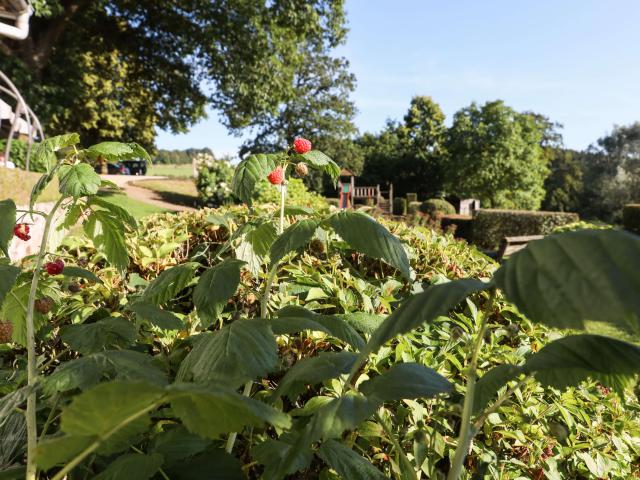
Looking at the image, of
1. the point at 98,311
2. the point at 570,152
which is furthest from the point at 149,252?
the point at 570,152

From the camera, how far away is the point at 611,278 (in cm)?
48

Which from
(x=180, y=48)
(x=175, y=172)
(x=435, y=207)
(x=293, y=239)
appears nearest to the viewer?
(x=293, y=239)

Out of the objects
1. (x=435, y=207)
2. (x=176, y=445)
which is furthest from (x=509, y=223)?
(x=176, y=445)

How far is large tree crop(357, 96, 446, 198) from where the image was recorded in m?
37.5

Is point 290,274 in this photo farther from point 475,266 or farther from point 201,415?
point 201,415

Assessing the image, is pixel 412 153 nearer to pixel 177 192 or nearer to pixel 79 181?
pixel 177 192

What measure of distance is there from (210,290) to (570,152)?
4954 centimetres

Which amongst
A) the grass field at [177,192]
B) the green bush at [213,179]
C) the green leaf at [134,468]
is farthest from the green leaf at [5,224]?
the grass field at [177,192]

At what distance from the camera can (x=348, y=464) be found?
3.00 ft

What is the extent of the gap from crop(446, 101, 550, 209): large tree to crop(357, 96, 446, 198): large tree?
3785 millimetres

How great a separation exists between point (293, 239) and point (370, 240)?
0.19m

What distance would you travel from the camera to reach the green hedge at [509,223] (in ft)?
56.9

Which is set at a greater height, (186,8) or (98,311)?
(186,8)

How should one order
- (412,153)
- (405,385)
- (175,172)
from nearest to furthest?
(405,385) → (412,153) → (175,172)
